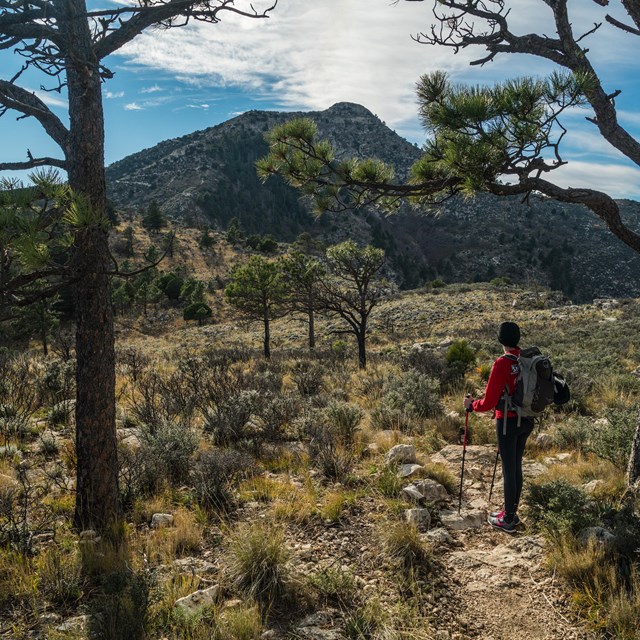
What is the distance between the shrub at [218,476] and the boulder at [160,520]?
374mm

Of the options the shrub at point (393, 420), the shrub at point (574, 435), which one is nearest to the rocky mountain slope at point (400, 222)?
the shrub at point (393, 420)

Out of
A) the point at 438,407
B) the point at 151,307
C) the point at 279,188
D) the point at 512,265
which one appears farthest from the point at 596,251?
the point at 438,407

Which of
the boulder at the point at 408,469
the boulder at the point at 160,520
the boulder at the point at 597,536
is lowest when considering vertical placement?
the boulder at the point at 160,520

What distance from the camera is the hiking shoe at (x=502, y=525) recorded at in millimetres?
4285

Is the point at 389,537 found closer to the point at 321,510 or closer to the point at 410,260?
the point at 321,510

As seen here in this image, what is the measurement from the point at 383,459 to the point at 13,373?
834 cm

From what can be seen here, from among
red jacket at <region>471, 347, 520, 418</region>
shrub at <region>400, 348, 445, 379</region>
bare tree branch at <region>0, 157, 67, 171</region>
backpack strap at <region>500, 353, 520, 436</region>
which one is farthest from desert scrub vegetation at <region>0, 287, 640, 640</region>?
bare tree branch at <region>0, 157, 67, 171</region>

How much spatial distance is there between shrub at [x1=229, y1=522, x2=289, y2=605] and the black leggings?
2.25m

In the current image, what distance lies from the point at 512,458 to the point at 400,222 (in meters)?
130

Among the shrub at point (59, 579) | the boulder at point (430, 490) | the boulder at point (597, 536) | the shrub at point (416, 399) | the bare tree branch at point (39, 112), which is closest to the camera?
the shrub at point (59, 579)

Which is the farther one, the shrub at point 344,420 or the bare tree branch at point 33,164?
the shrub at point 344,420

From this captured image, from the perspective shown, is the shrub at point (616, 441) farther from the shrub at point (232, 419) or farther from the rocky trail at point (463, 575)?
the shrub at point (232, 419)

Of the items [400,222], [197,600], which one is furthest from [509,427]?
[400,222]

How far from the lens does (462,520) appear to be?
4449 mm
